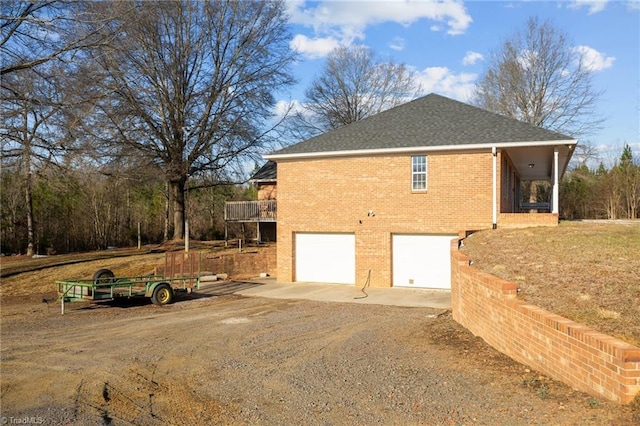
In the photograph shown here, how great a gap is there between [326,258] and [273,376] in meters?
13.2

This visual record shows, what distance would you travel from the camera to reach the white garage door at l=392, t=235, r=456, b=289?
1864 cm

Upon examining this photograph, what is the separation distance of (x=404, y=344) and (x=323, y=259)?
37.9 feet

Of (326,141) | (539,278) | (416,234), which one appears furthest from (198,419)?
(326,141)

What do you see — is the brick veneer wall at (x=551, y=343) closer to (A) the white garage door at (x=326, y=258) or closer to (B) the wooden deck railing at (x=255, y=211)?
(A) the white garage door at (x=326, y=258)

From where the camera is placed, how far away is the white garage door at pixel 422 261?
18641 millimetres

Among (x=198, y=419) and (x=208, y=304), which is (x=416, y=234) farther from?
(x=198, y=419)

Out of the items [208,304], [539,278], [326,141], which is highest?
[326,141]

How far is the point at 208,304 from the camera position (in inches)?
614

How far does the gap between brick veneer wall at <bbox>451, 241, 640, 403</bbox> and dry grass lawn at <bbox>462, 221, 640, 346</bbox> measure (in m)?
0.50

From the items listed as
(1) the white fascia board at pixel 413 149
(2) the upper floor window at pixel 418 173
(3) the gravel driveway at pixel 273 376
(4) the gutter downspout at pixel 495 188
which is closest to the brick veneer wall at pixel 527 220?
(4) the gutter downspout at pixel 495 188

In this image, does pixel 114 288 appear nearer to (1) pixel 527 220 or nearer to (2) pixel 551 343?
(2) pixel 551 343
